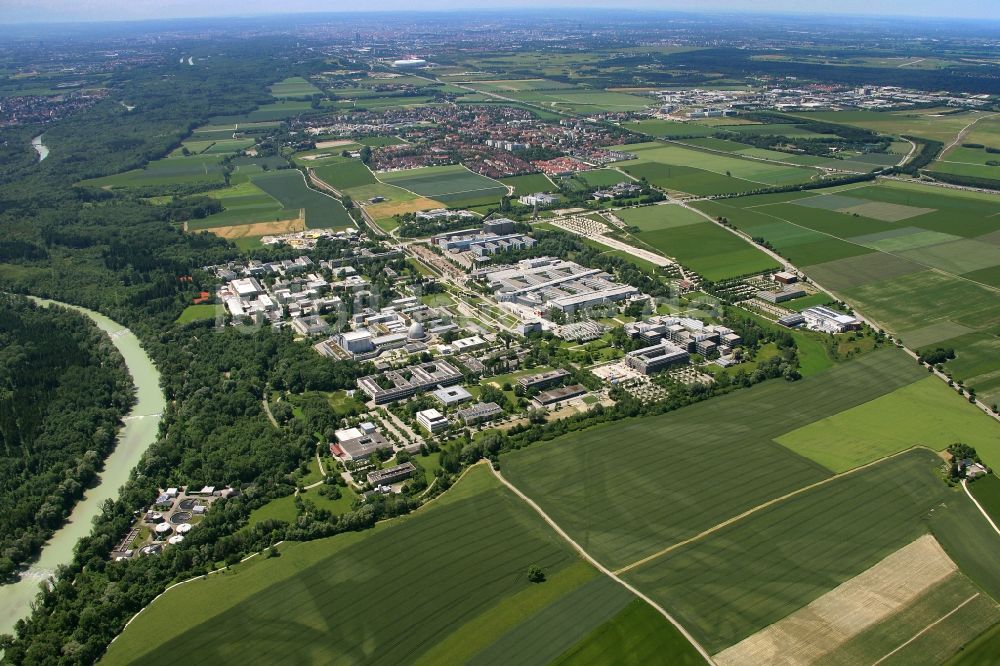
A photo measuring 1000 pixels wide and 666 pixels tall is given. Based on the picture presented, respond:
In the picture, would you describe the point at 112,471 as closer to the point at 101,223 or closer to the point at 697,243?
the point at 101,223

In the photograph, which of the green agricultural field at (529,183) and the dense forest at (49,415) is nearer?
the dense forest at (49,415)

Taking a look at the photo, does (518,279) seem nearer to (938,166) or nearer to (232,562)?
(232,562)

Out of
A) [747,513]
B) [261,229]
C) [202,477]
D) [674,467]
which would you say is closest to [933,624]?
[747,513]

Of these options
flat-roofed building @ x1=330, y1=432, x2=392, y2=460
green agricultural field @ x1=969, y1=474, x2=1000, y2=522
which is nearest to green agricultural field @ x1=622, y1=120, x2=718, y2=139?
green agricultural field @ x1=969, y1=474, x2=1000, y2=522

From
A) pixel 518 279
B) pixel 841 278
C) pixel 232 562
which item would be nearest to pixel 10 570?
pixel 232 562

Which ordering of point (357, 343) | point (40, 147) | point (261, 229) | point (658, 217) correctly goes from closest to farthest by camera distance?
point (357, 343) < point (261, 229) < point (658, 217) < point (40, 147)

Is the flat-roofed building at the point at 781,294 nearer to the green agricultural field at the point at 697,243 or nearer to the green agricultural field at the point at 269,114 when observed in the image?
the green agricultural field at the point at 697,243

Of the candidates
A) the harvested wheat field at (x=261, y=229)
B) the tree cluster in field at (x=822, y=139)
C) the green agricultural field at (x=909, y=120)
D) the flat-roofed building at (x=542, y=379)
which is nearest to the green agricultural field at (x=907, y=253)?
the tree cluster in field at (x=822, y=139)

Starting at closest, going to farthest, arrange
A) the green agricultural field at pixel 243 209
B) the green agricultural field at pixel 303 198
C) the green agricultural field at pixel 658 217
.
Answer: the green agricultural field at pixel 658 217 → the green agricultural field at pixel 303 198 → the green agricultural field at pixel 243 209
